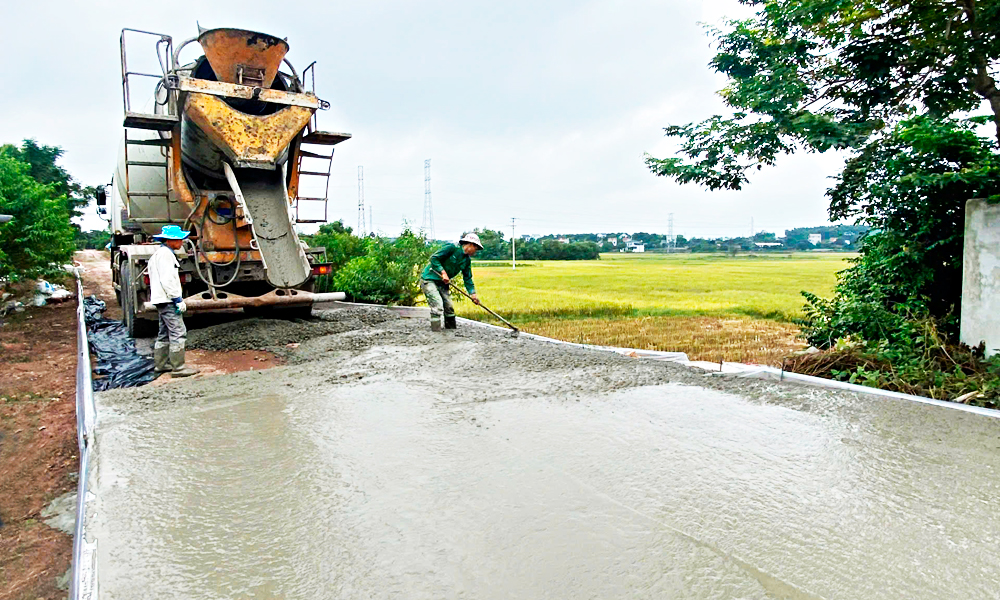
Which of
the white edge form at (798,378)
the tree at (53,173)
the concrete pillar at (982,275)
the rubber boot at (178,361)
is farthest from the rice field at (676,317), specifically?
the tree at (53,173)

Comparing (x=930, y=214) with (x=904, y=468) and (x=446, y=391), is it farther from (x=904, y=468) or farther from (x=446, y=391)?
(x=446, y=391)

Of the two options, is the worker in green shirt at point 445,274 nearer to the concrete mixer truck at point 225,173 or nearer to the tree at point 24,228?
the concrete mixer truck at point 225,173

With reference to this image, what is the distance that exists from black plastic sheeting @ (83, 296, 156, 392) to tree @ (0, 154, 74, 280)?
3.06m

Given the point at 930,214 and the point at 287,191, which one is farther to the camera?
the point at 287,191

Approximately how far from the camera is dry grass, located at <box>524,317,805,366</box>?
7.43 meters

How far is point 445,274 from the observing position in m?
6.80

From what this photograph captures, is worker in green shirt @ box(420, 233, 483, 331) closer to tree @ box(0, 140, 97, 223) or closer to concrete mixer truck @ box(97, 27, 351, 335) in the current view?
concrete mixer truck @ box(97, 27, 351, 335)

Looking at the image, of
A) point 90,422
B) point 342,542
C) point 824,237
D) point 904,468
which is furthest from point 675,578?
point 824,237

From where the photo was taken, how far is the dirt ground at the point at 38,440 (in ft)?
8.83

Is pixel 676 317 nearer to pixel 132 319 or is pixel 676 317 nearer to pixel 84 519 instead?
pixel 132 319

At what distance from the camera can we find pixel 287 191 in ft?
22.6

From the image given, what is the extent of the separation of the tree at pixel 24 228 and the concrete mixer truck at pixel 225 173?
3943 millimetres

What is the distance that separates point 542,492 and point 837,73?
208 inches

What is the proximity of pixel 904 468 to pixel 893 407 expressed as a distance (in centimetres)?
108
